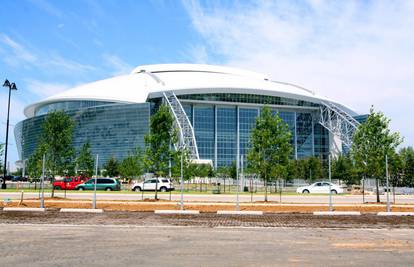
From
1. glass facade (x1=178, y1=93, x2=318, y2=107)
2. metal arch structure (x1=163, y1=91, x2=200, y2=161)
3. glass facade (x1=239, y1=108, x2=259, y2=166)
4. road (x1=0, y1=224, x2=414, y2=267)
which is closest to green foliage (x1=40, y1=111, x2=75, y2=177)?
road (x1=0, y1=224, x2=414, y2=267)

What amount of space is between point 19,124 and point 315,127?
3343 inches

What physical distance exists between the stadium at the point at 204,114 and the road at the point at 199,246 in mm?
75022

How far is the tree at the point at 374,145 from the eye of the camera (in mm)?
29391

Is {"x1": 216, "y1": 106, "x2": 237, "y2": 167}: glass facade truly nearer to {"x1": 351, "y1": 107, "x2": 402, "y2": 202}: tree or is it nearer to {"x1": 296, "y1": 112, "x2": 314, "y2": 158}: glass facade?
{"x1": 296, "y1": 112, "x2": 314, "y2": 158}: glass facade

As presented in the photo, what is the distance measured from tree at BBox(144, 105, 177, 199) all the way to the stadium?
5721 cm

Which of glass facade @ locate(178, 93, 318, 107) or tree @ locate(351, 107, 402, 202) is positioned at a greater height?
glass facade @ locate(178, 93, 318, 107)

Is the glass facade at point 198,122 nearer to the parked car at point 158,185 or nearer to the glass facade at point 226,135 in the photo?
the glass facade at point 226,135

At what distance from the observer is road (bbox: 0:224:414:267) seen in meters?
8.49

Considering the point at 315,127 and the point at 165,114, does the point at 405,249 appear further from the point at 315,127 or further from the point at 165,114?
the point at 315,127

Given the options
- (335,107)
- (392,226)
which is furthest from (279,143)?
(335,107)

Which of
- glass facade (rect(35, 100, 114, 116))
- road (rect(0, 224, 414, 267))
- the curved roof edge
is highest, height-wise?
the curved roof edge

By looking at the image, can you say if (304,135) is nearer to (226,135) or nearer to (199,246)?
(226,135)

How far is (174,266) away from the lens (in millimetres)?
7969

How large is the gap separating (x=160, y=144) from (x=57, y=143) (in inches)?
321
